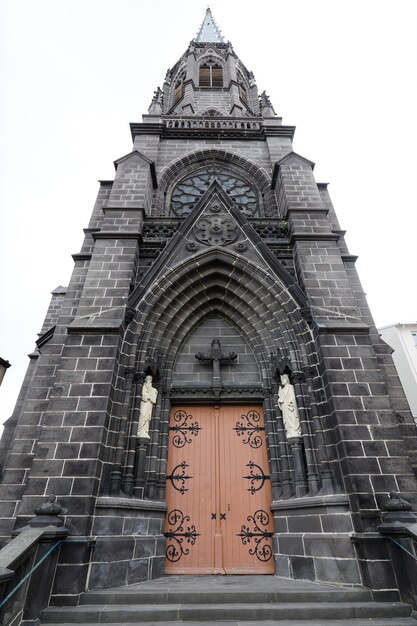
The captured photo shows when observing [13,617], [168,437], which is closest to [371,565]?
[168,437]

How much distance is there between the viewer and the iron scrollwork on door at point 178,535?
Result: 604 cm

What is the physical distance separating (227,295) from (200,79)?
1768cm

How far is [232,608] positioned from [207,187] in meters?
11.4

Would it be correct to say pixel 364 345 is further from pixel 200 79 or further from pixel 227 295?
pixel 200 79

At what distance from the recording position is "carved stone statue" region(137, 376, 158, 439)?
6.33 metres

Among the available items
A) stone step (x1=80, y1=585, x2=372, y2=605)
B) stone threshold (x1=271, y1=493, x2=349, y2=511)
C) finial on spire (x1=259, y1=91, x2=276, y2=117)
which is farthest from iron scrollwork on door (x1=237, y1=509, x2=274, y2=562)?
finial on spire (x1=259, y1=91, x2=276, y2=117)

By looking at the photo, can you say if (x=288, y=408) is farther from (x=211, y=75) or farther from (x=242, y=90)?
(x=211, y=75)

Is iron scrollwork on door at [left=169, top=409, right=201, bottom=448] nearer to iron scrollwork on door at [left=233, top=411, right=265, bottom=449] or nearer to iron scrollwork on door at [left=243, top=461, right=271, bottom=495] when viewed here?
iron scrollwork on door at [left=233, top=411, right=265, bottom=449]

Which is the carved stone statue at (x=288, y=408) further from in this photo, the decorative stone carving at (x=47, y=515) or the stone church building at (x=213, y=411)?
the decorative stone carving at (x=47, y=515)

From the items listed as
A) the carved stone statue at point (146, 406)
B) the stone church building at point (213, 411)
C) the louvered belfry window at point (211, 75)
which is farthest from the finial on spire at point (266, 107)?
the carved stone statue at point (146, 406)

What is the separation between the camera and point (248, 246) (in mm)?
8242

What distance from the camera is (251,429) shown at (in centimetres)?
709

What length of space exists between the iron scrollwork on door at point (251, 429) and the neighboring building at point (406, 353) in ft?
57.4

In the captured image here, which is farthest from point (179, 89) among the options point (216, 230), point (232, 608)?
point (232, 608)
